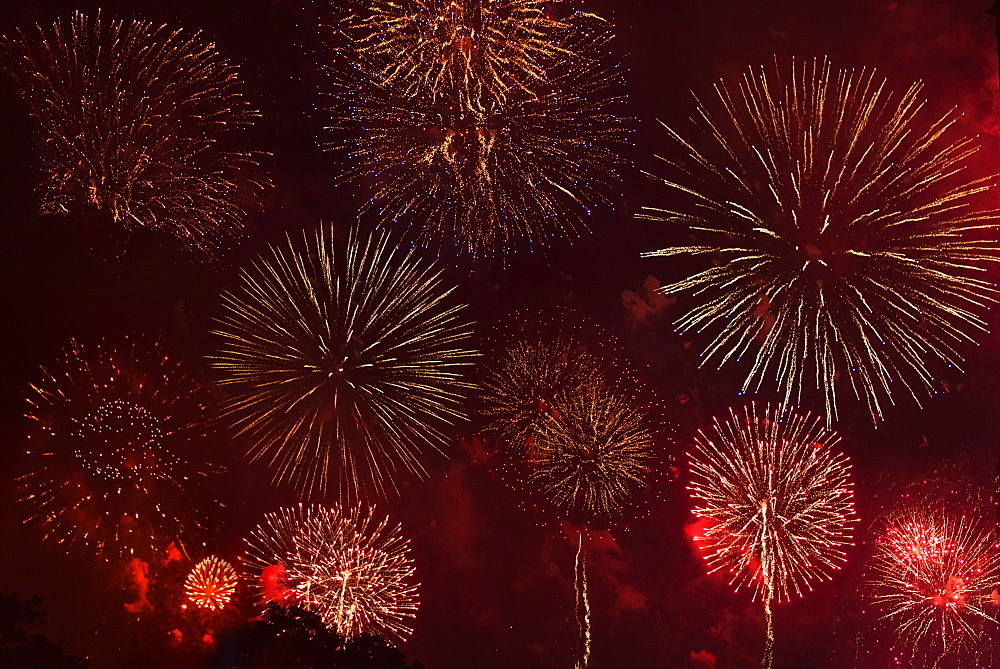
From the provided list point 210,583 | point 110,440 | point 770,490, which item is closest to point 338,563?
point 210,583

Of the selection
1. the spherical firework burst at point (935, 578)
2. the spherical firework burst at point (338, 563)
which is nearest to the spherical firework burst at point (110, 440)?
the spherical firework burst at point (338, 563)

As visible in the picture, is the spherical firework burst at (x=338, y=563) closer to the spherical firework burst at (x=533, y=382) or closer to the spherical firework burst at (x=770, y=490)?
the spherical firework burst at (x=533, y=382)

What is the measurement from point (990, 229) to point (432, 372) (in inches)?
522

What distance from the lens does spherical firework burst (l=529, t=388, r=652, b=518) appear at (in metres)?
16.4

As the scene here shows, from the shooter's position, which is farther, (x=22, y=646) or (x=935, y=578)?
(x=935, y=578)

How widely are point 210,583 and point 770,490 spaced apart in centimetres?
1629

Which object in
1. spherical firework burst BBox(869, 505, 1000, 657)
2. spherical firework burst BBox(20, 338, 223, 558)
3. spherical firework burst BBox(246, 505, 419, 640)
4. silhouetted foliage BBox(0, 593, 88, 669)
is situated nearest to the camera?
silhouetted foliage BBox(0, 593, 88, 669)

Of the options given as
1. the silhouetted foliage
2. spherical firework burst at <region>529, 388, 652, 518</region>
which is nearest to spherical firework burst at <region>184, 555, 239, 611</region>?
the silhouetted foliage

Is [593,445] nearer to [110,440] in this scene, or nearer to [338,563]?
[338,563]

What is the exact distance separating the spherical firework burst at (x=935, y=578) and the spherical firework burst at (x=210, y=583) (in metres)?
18.9

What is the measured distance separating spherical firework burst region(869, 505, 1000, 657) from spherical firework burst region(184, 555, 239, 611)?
18.9m

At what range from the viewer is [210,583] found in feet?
65.7

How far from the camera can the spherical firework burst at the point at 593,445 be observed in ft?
53.9

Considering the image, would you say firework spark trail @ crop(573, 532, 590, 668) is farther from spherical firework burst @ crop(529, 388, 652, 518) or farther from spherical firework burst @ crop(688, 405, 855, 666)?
spherical firework burst @ crop(688, 405, 855, 666)
